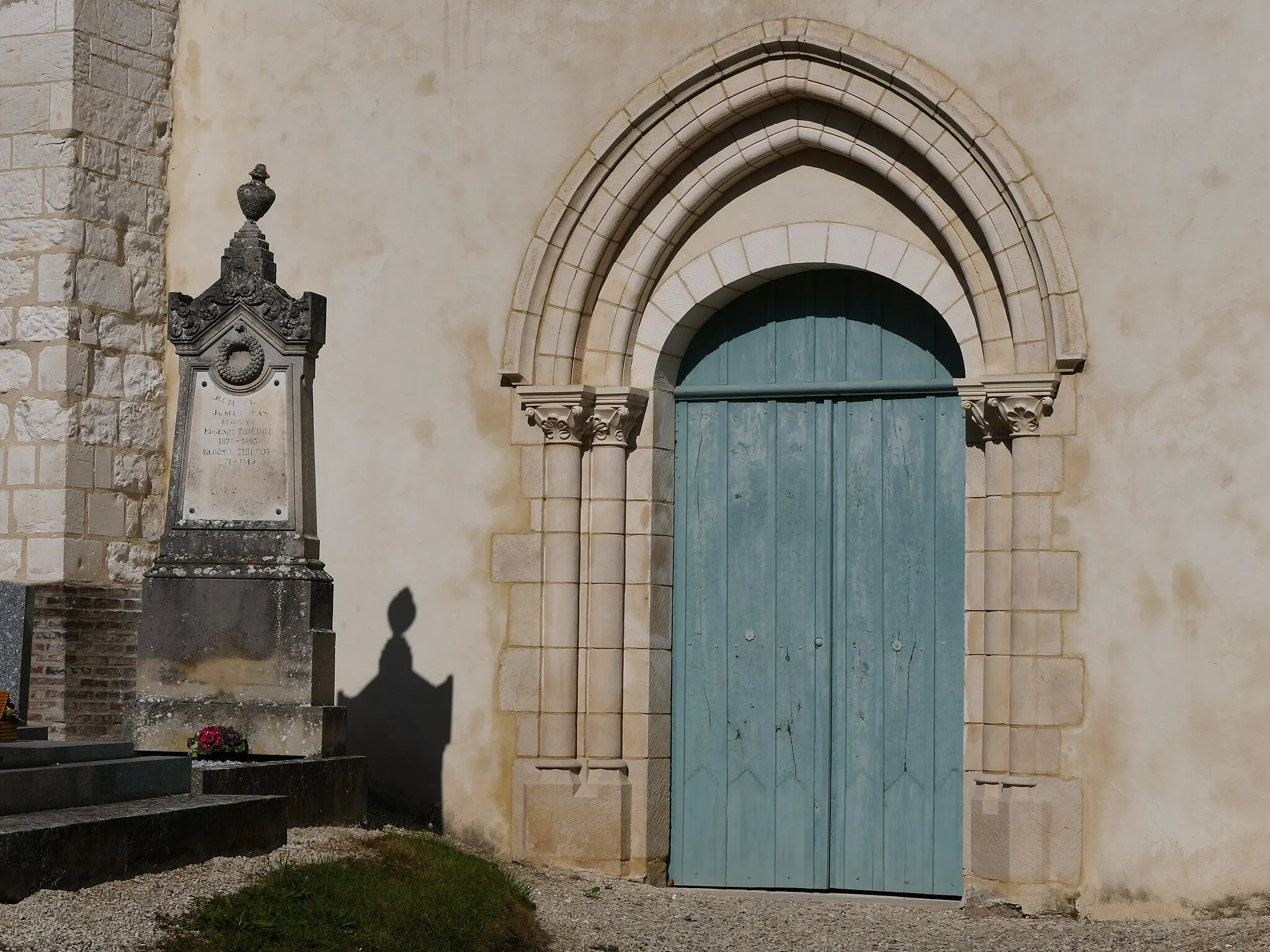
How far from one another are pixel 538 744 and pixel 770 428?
1.81 m

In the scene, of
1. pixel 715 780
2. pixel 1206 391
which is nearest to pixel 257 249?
pixel 715 780

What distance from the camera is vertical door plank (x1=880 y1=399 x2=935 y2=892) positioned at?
26.7ft

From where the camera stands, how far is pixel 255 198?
26.0 ft

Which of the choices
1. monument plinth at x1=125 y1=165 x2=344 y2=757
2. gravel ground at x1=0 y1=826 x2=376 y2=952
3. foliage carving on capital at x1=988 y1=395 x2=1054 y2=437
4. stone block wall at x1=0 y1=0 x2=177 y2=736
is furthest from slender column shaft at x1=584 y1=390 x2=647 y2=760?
stone block wall at x1=0 y1=0 x2=177 y2=736

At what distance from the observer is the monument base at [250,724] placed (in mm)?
7363

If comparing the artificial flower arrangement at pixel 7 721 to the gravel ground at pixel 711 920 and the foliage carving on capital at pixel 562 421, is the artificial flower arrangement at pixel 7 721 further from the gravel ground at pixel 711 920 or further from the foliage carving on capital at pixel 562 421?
the foliage carving on capital at pixel 562 421

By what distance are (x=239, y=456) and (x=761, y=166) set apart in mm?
2726

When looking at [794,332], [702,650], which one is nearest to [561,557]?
[702,650]

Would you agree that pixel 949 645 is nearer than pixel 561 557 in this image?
Yes

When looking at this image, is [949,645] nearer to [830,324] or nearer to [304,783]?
[830,324]

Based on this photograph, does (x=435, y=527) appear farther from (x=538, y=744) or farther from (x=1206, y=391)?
(x=1206, y=391)

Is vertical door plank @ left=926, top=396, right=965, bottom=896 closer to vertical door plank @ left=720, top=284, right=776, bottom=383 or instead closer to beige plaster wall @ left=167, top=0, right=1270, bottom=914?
beige plaster wall @ left=167, top=0, right=1270, bottom=914

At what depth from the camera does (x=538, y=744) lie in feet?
27.3

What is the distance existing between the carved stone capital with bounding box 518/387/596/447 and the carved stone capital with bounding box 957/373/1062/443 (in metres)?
1.71
